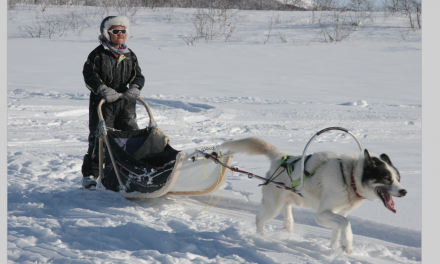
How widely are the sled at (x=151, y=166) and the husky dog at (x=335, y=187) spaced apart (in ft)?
1.22

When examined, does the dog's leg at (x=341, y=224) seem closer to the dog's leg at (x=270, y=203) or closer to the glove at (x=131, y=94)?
the dog's leg at (x=270, y=203)

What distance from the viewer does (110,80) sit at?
3533 millimetres

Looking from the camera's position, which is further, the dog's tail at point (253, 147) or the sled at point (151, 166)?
the sled at point (151, 166)

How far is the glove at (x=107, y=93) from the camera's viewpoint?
10.8ft

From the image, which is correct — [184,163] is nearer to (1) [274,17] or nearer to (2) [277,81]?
(2) [277,81]

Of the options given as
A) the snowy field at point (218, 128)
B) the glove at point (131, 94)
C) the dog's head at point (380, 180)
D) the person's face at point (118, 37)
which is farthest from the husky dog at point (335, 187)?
the person's face at point (118, 37)

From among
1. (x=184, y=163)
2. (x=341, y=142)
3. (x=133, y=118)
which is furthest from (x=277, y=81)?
(x=184, y=163)

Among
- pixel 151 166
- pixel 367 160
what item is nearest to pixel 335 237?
pixel 367 160

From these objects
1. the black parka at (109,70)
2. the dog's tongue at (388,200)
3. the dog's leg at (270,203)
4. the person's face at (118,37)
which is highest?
the person's face at (118,37)

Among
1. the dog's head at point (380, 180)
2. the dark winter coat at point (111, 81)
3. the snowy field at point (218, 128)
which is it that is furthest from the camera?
the dark winter coat at point (111, 81)

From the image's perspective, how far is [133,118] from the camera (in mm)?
3789

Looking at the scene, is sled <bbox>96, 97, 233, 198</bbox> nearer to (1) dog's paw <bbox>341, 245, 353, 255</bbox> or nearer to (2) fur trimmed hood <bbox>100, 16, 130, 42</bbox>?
(2) fur trimmed hood <bbox>100, 16, 130, 42</bbox>

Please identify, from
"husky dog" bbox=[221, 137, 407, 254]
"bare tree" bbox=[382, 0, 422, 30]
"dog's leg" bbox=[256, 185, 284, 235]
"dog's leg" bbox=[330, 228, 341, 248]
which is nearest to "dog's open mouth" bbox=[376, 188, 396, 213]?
"husky dog" bbox=[221, 137, 407, 254]

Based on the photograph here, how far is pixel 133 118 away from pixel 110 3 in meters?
15.1
